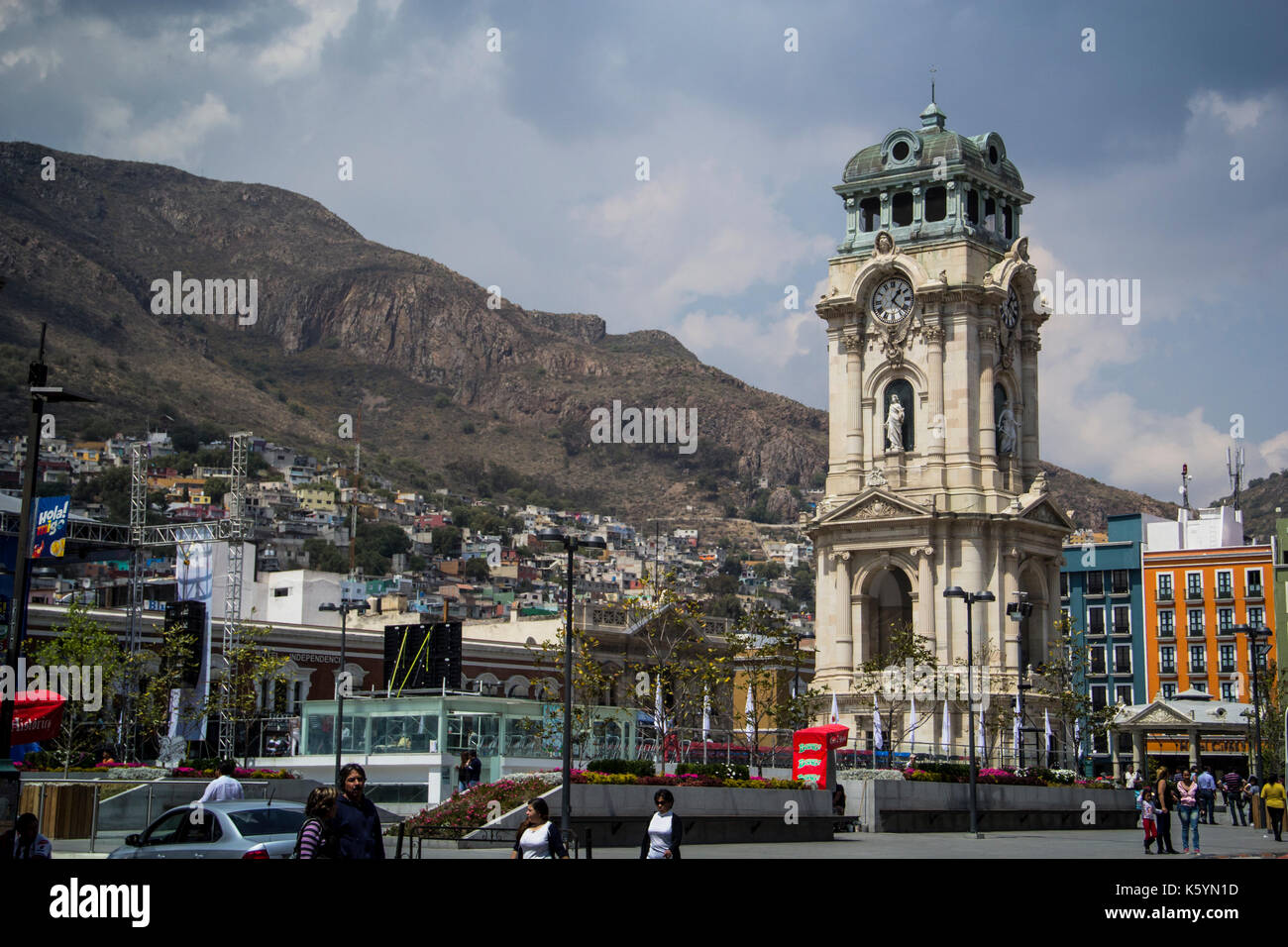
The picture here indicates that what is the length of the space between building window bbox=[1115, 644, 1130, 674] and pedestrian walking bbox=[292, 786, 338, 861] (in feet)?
315

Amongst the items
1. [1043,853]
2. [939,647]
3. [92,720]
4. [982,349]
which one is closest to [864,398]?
[982,349]

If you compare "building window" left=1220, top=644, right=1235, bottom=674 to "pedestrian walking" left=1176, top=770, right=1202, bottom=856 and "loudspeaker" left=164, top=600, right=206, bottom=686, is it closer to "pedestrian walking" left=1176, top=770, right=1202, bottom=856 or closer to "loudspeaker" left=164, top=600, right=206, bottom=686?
"loudspeaker" left=164, top=600, right=206, bottom=686

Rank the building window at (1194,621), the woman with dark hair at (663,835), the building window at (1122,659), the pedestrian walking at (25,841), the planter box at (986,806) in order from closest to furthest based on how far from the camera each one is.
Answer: the pedestrian walking at (25,841)
the woman with dark hair at (663,835)
the planter box at (986,806)
the building window at (1194,621)
the building window at (1122,659)

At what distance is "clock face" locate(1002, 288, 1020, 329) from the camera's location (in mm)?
72938

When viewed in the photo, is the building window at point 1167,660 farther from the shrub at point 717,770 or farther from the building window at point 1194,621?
the shrub at point 717,770

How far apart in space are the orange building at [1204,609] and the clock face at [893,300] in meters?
39.7

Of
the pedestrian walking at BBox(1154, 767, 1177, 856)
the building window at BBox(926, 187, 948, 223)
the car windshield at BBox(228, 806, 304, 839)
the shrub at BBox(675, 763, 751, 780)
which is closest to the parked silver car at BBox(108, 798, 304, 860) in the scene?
the car windshield at BBox(228, 806, 304, 839)

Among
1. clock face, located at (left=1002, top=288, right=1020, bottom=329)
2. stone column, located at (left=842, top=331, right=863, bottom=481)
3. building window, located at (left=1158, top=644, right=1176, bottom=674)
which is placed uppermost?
clock face, located at (left=1002, top=288, right=1020, bottom=329)

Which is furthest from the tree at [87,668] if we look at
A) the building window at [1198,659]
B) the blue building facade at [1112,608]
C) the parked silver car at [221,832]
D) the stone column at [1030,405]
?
the building window at [1198,659]

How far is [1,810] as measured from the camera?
23.2 metres

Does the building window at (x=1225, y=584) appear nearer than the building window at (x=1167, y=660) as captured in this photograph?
Yes

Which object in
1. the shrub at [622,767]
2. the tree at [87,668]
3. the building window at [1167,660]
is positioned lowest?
the shrub at [622,767]

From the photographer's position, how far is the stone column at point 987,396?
232 ft
